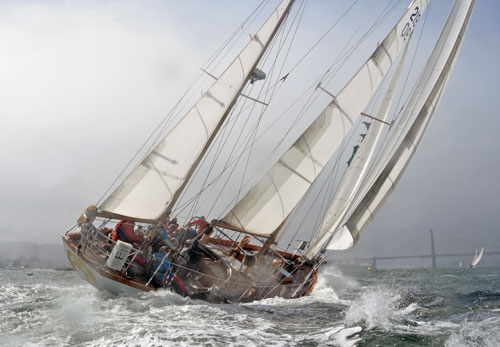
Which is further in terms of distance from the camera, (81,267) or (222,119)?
(222,119)

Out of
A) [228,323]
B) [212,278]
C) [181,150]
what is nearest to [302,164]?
[181,150]

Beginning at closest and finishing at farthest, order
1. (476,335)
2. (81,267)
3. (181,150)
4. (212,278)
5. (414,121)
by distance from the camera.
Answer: (476,335)
(81,267)
(212,278)
(181,150)
(414,121)

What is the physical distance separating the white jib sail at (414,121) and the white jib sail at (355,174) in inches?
28.4

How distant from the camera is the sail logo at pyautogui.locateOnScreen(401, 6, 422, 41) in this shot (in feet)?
46.8

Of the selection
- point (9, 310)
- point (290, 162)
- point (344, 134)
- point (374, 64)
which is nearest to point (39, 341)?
point (9, 310)

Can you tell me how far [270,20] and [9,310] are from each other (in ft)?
34.4

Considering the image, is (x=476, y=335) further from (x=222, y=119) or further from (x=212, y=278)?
(x=222, y=119)

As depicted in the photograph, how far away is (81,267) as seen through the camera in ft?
30.3

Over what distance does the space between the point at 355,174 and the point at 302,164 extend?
10.3 feet

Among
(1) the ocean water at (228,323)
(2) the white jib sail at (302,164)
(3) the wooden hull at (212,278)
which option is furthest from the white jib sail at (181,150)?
A: (1) the ocean water at (228,323)

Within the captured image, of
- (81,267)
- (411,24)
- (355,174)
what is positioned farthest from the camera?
(411,24)

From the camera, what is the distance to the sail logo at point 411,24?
14266mm

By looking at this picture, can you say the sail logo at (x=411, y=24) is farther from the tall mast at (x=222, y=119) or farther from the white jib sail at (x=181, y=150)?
the white jib sail at (x=181, y=150)

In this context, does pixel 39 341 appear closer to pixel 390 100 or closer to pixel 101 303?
pixel 101 303
